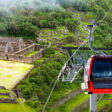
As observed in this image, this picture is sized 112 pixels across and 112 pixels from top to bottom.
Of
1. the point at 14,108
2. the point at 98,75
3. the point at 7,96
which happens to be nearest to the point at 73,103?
the point at 7,96

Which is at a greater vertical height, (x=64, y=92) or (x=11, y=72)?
(x=11, y=72)

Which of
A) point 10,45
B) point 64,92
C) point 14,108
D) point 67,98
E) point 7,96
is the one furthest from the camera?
point 10,45

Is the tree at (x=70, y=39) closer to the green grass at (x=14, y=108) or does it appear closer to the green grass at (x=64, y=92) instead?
the green grass at (x=64, y=92)

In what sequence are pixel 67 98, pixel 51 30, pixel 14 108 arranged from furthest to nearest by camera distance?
pixel 51 30
pixel 67 98
pixel 14 108

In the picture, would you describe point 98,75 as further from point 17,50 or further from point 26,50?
point 17,50

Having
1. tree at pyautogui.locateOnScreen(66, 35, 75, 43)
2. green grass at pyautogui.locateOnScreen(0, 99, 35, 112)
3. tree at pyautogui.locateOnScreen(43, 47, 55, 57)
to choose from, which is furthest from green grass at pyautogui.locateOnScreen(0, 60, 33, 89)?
tree at pyautogui.locateOnScreen(66, 35, 75, 43)

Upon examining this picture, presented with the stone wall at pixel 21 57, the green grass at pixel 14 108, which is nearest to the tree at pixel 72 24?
the stone wall at pixel 21 57

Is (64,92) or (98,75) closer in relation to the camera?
(98,75)

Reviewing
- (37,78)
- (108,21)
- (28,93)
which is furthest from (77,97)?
(108,21)

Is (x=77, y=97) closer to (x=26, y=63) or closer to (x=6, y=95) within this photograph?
(x=26, y=63)
